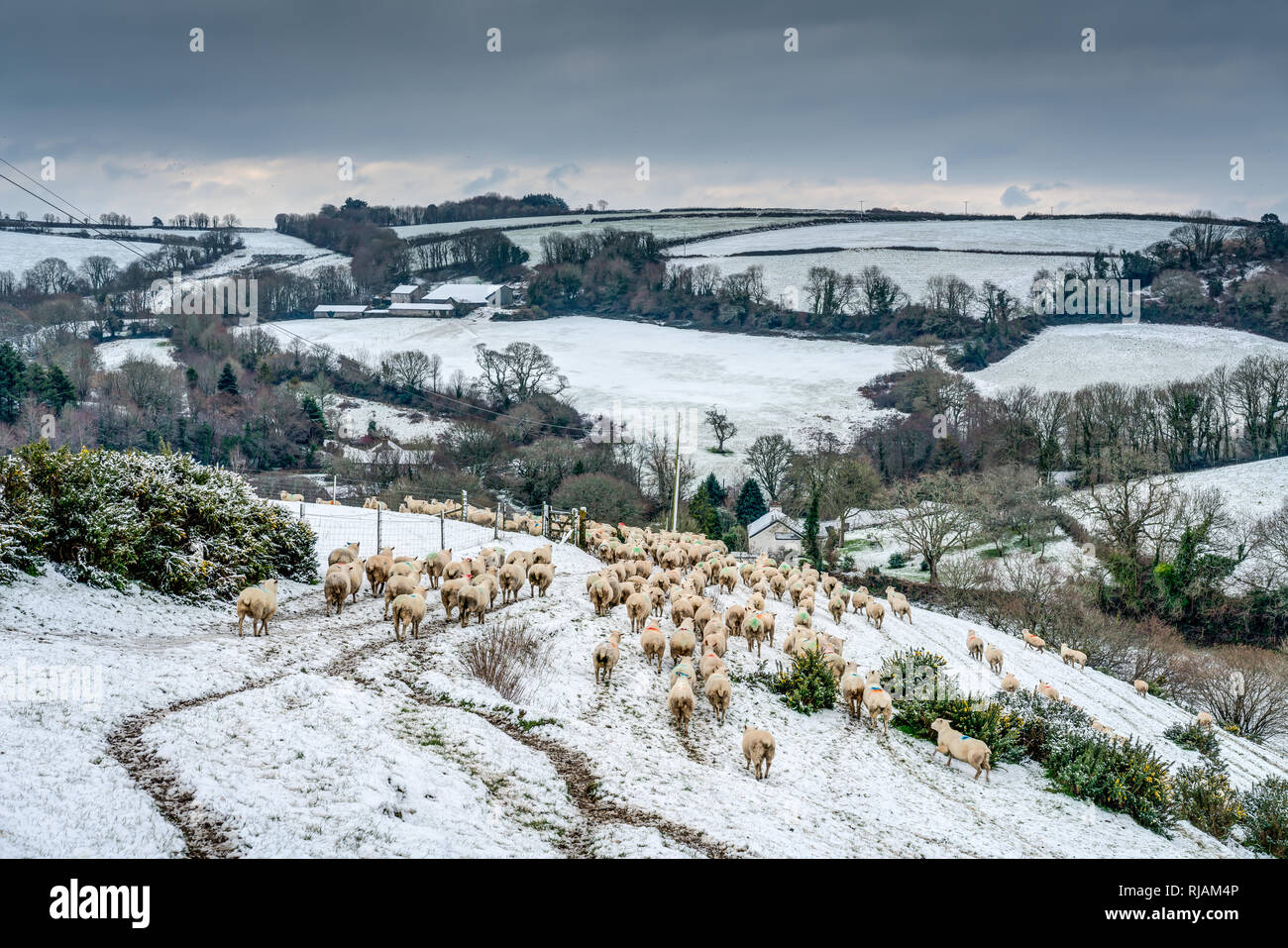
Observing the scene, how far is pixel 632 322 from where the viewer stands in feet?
458

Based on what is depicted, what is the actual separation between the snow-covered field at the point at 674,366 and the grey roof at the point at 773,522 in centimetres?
1351

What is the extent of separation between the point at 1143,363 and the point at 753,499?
187ft

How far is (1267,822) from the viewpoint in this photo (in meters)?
19.4

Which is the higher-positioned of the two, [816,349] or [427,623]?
[816,349]

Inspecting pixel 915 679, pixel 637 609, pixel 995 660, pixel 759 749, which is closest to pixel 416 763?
pixel 759 749

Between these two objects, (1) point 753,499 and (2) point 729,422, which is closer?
(1) point 753,499

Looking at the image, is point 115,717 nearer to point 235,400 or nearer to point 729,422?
point 729,422

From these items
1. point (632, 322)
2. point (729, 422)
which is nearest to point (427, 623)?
point (729, 422)

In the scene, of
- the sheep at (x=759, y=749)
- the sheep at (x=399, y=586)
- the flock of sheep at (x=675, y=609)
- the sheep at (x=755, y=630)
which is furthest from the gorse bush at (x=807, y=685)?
the sheep at (x=399, y=586)

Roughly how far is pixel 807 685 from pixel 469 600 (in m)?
7.89

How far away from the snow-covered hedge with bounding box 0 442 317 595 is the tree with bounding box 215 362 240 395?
272ft
